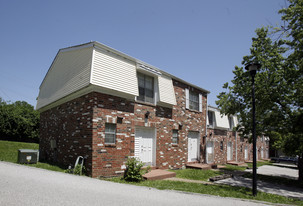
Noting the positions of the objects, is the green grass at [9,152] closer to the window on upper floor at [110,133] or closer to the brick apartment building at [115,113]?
the brick apartment building at [115,113]

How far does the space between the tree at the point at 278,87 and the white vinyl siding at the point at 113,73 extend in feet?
22.5

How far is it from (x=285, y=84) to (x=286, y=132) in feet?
9.98

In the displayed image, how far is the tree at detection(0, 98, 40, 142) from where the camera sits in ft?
91.7

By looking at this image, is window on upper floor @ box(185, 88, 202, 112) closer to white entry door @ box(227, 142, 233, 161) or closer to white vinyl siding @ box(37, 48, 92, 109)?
white vinyl siding @ box(37, 48, 92, 109)

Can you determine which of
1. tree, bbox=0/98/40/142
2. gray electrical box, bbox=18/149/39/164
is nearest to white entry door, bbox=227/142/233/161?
gray electrical box, bbox=18/149/39/164

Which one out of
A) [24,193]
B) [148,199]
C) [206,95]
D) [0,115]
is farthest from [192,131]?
[0,115]

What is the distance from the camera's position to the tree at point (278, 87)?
32.5 feet

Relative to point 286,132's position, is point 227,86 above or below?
above

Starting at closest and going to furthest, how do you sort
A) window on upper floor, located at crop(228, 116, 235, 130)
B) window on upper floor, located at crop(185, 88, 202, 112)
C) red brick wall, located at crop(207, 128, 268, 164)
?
window on upper floor, located at crop(185, 88, 202, 112)
red brick wall, located at crop(207, 128, 268, 164)
window on upper floor, located at crop(228, 116, 235, 130)

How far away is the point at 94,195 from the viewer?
5.36 meters

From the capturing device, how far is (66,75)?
12289 millimetres

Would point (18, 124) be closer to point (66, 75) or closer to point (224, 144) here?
point (66, 75)

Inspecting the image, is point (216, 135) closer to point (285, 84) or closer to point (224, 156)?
point (224, 156)

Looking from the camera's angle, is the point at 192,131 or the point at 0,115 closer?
the point at 192,131
